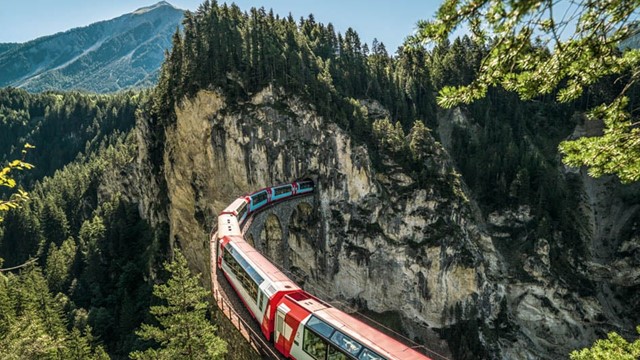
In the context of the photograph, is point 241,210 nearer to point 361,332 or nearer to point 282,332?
point 282,332

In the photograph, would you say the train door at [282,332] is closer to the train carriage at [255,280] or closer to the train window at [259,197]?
the train carriage at [255,280]

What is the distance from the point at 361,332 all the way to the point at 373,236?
139 ft

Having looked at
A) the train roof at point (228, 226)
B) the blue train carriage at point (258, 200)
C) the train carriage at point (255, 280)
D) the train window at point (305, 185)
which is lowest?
the train carriage at point (255, 280)

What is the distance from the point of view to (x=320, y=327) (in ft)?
53.0

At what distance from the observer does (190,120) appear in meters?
55.1

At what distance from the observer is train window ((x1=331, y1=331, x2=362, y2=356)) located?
48.0 feet

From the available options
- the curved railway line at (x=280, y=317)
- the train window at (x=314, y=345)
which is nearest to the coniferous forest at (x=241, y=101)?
the curved railway line at (x=280, y=317)

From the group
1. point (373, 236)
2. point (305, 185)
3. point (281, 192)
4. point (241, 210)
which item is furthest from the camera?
point (373, 236)

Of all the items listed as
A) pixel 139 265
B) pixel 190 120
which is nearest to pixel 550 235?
pixel 190 120

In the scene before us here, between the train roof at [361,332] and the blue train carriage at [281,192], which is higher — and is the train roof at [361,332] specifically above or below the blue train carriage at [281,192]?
below

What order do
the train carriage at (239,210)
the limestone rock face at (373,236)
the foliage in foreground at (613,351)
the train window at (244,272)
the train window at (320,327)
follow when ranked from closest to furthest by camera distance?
the foliage in foreground at (613,351) < the train window at (320,327) < the train window at (244,272) < the train carriage at (239,210) < the limestone rock face at (373,236)

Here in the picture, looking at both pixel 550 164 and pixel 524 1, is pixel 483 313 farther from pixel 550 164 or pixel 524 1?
pixel 524 1

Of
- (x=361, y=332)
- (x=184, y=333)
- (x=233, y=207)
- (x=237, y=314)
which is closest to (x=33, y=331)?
(x=184, y=333)

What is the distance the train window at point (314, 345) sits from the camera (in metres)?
15.8
